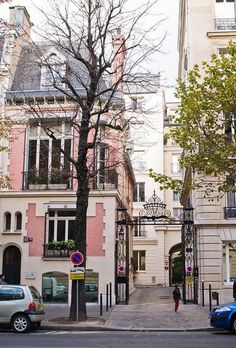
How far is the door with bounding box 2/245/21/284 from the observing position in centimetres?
2617

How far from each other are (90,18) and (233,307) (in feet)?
38.0

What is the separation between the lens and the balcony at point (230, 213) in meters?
26.1

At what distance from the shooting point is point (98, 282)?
2520 cm

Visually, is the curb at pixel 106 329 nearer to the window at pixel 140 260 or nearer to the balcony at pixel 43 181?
the balcony at pixel 43 181

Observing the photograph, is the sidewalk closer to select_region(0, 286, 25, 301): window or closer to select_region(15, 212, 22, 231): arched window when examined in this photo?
select_region(0, 286, 25, 301): window

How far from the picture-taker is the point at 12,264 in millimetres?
26375

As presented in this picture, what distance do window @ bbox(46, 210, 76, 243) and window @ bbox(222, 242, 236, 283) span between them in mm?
7963

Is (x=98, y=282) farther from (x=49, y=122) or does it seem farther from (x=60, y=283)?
(x=49, y=122)

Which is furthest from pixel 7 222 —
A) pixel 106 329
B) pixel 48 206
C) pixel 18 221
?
pixel 106 329

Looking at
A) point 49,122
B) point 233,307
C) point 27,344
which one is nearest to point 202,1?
point 49,122

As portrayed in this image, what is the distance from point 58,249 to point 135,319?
761 cm

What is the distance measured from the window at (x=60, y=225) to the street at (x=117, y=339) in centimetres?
1051

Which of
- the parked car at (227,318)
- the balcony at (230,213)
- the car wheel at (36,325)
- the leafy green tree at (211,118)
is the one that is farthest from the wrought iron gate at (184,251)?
the parked car at (227,318)

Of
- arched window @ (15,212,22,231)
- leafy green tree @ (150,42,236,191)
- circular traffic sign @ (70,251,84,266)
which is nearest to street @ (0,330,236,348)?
→ circular traffic sign @ (70,251,84,266)
